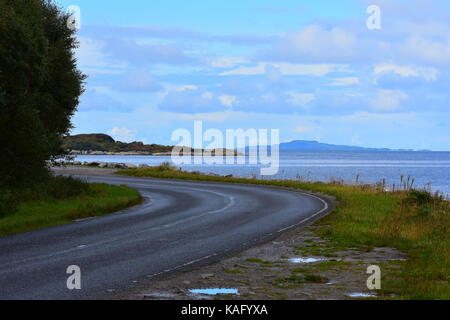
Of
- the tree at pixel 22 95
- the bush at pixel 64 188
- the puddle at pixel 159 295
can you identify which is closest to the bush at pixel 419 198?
the bush at pixel 64 188

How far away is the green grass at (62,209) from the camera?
56.3ft

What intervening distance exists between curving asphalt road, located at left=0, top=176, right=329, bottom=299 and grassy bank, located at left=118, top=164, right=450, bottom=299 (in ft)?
6.27

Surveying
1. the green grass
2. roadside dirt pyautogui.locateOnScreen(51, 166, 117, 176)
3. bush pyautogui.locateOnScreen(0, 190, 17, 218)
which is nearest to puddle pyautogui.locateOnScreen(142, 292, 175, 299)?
the green grass

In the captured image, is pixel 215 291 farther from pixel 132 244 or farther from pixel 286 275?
pixel 132 244

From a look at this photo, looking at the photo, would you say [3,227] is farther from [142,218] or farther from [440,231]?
[440,231]

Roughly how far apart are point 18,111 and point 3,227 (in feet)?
18.8

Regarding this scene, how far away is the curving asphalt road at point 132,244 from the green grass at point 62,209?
919 millimetres

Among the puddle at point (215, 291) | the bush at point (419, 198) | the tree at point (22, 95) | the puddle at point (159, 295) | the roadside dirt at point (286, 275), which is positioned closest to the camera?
the puddle at point (159, 295)

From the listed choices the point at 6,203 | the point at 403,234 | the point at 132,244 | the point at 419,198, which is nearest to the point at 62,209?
the point at 6,203

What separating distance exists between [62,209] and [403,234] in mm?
12718

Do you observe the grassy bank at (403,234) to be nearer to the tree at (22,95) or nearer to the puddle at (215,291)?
the puddle at (215,291)

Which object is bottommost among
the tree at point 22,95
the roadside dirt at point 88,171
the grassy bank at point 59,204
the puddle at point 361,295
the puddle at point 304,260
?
A: the puddle at point 304,260
